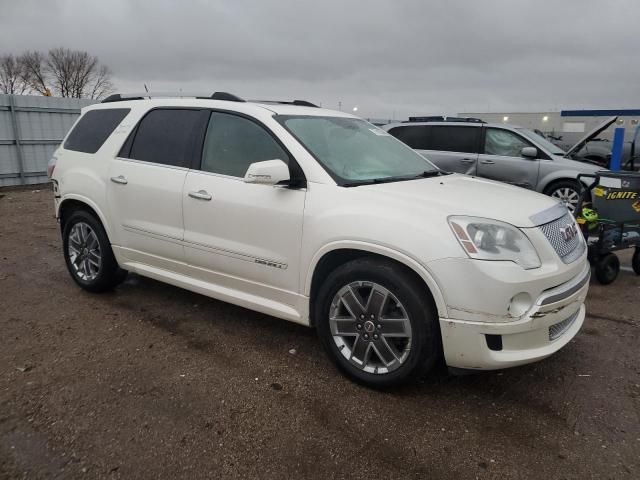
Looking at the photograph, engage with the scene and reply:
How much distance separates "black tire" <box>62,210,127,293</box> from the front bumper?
3218 millimetres

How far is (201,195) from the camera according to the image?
3.75m

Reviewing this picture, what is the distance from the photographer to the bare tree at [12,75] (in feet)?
154

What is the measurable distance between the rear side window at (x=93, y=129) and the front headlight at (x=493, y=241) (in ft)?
10.7

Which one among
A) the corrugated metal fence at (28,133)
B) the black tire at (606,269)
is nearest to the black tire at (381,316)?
the black tire at (606,269)

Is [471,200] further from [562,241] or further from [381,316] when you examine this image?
[381,316]

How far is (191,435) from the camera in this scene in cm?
Result: 272

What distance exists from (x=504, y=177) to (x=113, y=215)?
687 centimetres

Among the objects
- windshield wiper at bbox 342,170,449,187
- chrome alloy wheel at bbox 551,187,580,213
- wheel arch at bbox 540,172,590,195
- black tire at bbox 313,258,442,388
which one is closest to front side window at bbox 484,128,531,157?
wheel arch at bbox 540,172,590,195

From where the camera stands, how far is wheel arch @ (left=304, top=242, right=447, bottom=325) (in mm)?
2824

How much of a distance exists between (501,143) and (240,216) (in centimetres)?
698

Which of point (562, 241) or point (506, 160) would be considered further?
point (506, 160)

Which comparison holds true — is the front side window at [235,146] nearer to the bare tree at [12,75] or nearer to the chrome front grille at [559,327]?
the chrome front grille at [559,327]

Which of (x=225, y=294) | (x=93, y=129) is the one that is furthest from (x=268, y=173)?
(x=93, y=129)

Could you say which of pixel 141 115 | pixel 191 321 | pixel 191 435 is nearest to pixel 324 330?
pixel 191 435
